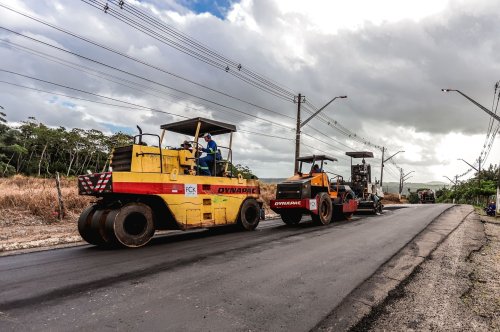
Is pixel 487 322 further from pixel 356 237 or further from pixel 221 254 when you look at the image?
pixel 356 237

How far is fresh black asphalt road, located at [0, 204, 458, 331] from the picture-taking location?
12.4 ft

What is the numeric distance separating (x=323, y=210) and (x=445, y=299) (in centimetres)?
927

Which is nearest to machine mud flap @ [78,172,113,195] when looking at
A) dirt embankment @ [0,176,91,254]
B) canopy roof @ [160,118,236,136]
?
dirt embankment @ [0,176,91,254]

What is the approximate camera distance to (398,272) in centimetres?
600

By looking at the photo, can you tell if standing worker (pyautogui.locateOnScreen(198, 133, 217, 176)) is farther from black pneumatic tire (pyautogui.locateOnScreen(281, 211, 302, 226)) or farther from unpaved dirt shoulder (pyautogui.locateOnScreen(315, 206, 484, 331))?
unpaved dirt shoulder (pyautogui.locateOnScreen(315, 206, 484, 331))

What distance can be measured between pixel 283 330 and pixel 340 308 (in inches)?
37.8

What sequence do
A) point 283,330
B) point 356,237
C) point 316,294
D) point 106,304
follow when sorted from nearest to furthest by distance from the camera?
point 283,330 → point 106,304 → point 316,294 → point 356,237

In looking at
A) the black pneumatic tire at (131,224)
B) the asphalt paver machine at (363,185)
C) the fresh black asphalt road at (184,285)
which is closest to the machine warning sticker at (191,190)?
the black pneumatic tire at (131,224)

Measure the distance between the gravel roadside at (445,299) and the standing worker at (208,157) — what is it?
582 centimetres

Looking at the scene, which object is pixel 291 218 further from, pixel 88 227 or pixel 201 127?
pixel 88 227

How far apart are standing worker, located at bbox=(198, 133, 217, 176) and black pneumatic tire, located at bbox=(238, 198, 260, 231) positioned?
1.71 m

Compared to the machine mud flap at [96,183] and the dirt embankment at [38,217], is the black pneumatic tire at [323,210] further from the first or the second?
the dirt embankment at [38,217]

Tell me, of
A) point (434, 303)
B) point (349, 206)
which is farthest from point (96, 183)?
point (349, 206)

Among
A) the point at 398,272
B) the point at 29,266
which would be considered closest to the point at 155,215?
the point at 29,266
